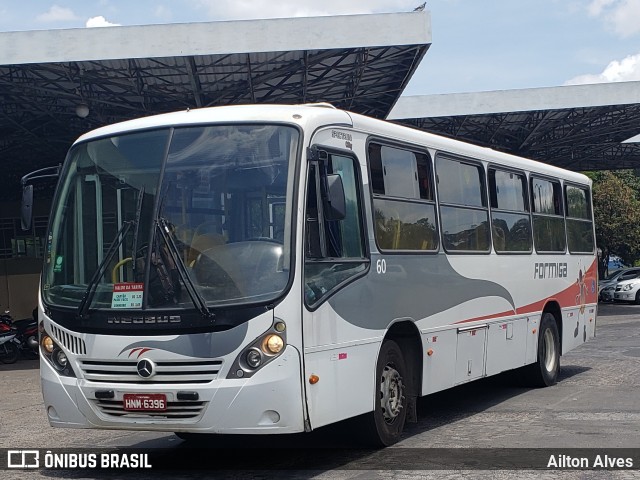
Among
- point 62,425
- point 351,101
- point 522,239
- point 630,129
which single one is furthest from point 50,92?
point 630,129

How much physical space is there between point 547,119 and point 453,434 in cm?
2625

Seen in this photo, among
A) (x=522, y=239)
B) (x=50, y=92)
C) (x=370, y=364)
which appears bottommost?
(x=370, y=364)

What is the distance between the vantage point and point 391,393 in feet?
29.4

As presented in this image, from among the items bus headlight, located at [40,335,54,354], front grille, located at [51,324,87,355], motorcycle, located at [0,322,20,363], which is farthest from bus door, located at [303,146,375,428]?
motorcycle, located at [0,322,20,363]

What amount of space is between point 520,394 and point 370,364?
16.7 feet

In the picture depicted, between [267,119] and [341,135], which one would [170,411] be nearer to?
[267,119]

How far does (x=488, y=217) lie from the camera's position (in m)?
11.6

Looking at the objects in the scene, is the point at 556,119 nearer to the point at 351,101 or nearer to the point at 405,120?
the point at 405,120

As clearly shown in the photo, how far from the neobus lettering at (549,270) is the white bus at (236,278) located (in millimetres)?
3980

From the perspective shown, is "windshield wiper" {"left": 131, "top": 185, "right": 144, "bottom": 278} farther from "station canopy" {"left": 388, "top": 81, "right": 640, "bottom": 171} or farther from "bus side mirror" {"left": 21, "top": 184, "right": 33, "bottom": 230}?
"station canopy" {"left": 388, "top": 81, "right": 640, "bottom": 171}

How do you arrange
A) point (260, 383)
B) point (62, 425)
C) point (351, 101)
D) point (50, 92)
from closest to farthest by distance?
point (260, 383) → point (62, 425) → point (50, 92) → point (351, 101)

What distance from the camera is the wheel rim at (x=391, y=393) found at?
8844mm

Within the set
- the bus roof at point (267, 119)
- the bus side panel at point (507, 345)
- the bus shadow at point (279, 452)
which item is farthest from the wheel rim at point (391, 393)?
the bus side panel at point (507, 345)

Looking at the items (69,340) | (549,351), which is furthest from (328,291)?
(549,351)
